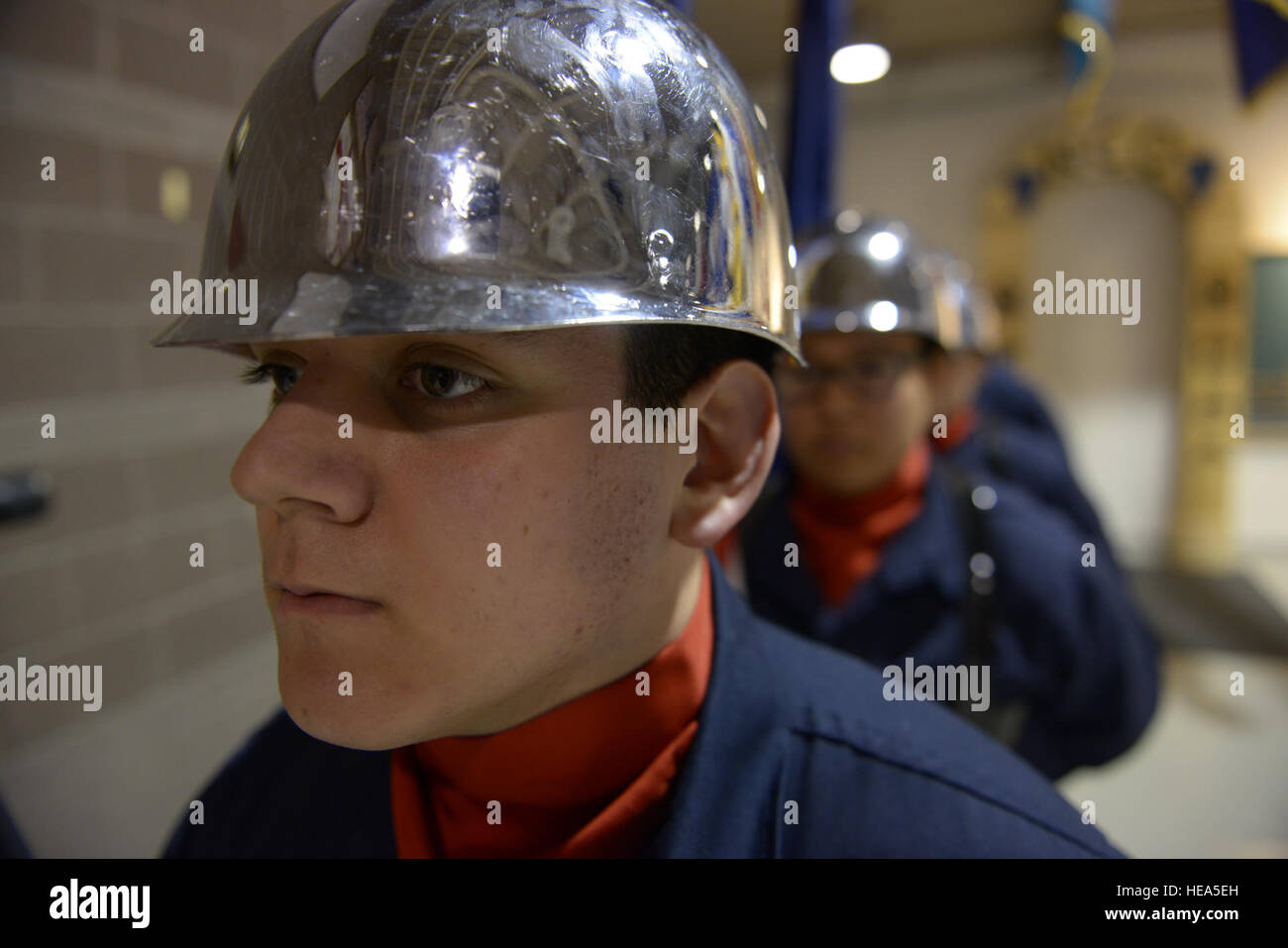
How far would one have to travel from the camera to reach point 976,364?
2609mm

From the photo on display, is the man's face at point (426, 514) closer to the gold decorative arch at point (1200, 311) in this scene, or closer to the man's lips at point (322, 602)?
the man's lips at point (322, 602)

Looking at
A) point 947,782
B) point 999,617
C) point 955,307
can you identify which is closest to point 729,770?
point 947,782

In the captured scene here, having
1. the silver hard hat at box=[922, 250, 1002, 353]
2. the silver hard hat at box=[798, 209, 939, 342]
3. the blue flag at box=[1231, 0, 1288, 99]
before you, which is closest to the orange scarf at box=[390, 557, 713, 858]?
the silver hard hat at box=[798, 209, 939, 342]

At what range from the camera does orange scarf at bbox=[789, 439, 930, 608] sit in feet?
4.51

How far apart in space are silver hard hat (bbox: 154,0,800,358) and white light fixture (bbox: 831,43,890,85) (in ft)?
2.84

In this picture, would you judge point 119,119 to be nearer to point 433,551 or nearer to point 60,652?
point 60,652

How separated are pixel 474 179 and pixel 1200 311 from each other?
2675mm

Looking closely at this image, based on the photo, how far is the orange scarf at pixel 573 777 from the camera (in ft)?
2.22

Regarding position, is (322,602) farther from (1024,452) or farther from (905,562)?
(1024,452)

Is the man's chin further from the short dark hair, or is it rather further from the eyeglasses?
the eyeglasses

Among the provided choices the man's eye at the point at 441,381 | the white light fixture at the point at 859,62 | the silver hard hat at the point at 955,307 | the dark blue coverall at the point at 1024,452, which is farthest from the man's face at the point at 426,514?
the dark blue coverall at the point at 1024,452

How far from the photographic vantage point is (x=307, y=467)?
53 centimetres

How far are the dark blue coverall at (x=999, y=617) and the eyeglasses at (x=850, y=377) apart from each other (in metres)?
0.20

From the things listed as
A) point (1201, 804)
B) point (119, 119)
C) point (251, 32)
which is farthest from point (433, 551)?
point (1201, 804)
